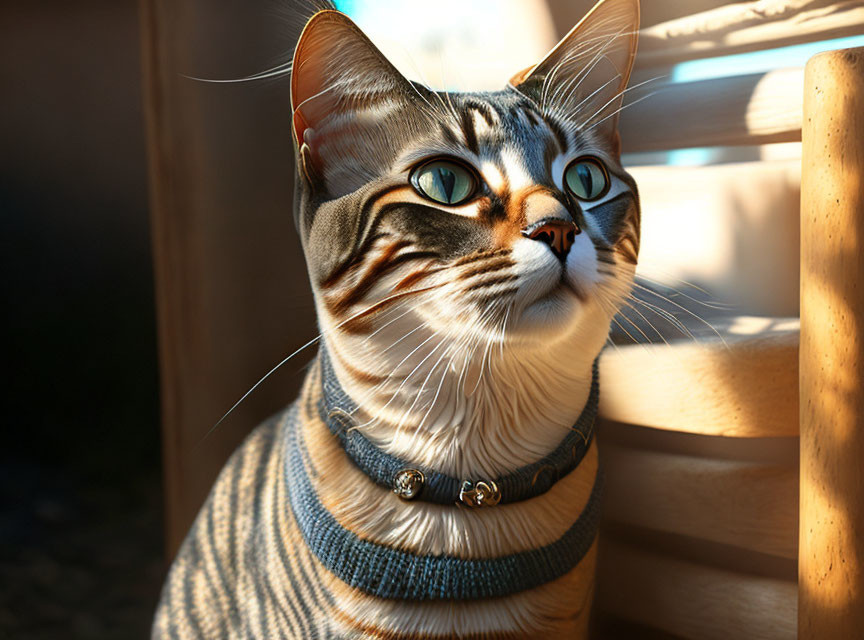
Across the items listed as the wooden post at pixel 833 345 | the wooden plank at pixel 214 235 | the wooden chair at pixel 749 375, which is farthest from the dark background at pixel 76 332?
the wooden post at pixel 833 345

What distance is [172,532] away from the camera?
1.04 m

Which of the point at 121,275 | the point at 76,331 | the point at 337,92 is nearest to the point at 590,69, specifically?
the point at 337,92

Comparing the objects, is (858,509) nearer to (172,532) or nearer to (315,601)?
(315,601)

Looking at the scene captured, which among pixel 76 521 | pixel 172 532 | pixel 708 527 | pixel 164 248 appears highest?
pixel 164 248

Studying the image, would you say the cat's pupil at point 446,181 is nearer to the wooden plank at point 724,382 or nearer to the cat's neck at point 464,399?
the cat's neck at point 464,399

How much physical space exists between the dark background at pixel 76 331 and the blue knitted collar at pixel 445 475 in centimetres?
82

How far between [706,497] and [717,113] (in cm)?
34

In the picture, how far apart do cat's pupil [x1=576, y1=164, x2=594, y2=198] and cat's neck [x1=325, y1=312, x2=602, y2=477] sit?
0.11 m

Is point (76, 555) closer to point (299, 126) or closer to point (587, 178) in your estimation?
point (299, 126)

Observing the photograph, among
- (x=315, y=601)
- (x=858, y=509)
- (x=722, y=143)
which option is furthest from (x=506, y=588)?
(x=722, y=143)

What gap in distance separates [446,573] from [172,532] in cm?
60

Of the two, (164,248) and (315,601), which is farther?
(164,248)

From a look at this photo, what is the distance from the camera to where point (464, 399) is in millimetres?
580

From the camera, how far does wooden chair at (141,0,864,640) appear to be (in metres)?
0.55
